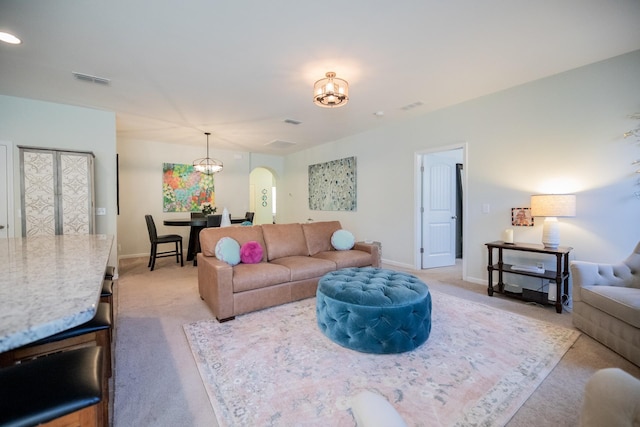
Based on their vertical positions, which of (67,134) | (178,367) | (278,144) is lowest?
(178,367)

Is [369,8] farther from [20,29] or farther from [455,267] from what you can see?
[455,267]

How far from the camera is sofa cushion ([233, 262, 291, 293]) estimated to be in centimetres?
274

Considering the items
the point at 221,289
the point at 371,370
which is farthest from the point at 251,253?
the point at 371,370

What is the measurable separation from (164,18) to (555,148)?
4.15 meters

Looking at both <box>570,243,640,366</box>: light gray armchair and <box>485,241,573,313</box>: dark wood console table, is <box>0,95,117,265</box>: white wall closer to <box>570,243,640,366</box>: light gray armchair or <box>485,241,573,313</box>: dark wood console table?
<box>485,241,573,313</box>: dark wood console table

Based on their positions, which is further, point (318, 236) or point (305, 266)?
point (318, 236)

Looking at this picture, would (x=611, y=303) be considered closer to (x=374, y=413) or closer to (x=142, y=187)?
(x=374, y=413)

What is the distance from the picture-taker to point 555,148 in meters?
3.16

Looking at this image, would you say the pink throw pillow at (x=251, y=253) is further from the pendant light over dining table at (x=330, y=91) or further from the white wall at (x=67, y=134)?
the white wall at (x=67, y=134)

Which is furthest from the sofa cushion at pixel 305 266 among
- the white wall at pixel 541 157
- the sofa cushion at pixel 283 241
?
the white wall at pixel 541 157

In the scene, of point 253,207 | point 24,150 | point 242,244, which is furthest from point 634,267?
point 253,207

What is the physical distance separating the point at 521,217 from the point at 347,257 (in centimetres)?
224

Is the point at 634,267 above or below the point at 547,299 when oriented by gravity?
above

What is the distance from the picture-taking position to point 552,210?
9.50 ft
